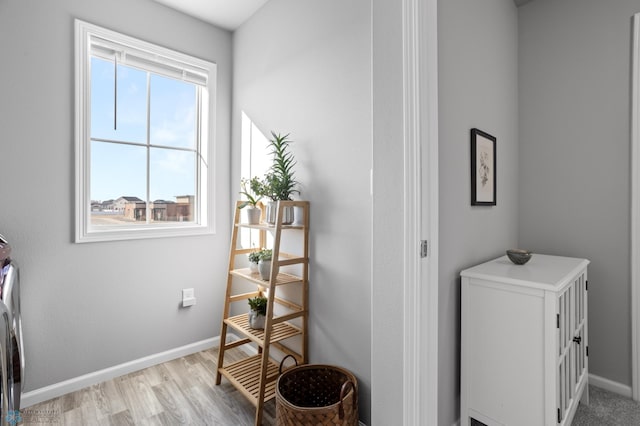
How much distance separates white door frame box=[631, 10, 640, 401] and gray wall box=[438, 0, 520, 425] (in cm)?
60

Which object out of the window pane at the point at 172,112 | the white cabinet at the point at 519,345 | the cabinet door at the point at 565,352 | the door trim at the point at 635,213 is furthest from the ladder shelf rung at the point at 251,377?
the door trim at the point at 635,213

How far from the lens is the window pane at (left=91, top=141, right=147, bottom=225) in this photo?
2117 millimetres

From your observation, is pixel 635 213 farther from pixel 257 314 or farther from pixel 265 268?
pixel 257 314

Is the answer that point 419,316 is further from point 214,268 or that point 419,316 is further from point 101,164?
point 101,164

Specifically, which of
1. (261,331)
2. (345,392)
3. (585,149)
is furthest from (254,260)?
(585,149)

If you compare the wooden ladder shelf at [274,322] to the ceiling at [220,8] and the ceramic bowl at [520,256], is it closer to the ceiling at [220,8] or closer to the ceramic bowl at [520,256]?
the ceramic bowl at [520,256]

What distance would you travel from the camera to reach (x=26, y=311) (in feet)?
5.94

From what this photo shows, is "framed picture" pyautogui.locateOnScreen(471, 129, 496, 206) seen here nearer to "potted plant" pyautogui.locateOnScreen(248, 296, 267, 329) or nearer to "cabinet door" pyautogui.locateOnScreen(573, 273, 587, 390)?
"cabinet door" pyautogui.locateOnScreen(573, 273, 587, 390)

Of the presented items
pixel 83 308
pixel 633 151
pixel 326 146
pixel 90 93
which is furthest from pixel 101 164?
pixel 633 151

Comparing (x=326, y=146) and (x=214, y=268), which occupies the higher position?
(x=326, y=146)

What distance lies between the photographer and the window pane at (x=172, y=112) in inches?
93.0

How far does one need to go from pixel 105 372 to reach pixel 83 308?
0.44 m

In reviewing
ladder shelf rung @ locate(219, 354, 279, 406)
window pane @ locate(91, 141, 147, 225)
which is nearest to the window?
window pane @ locate(91, 141, 147, 225)

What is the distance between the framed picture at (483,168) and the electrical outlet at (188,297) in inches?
79.3
